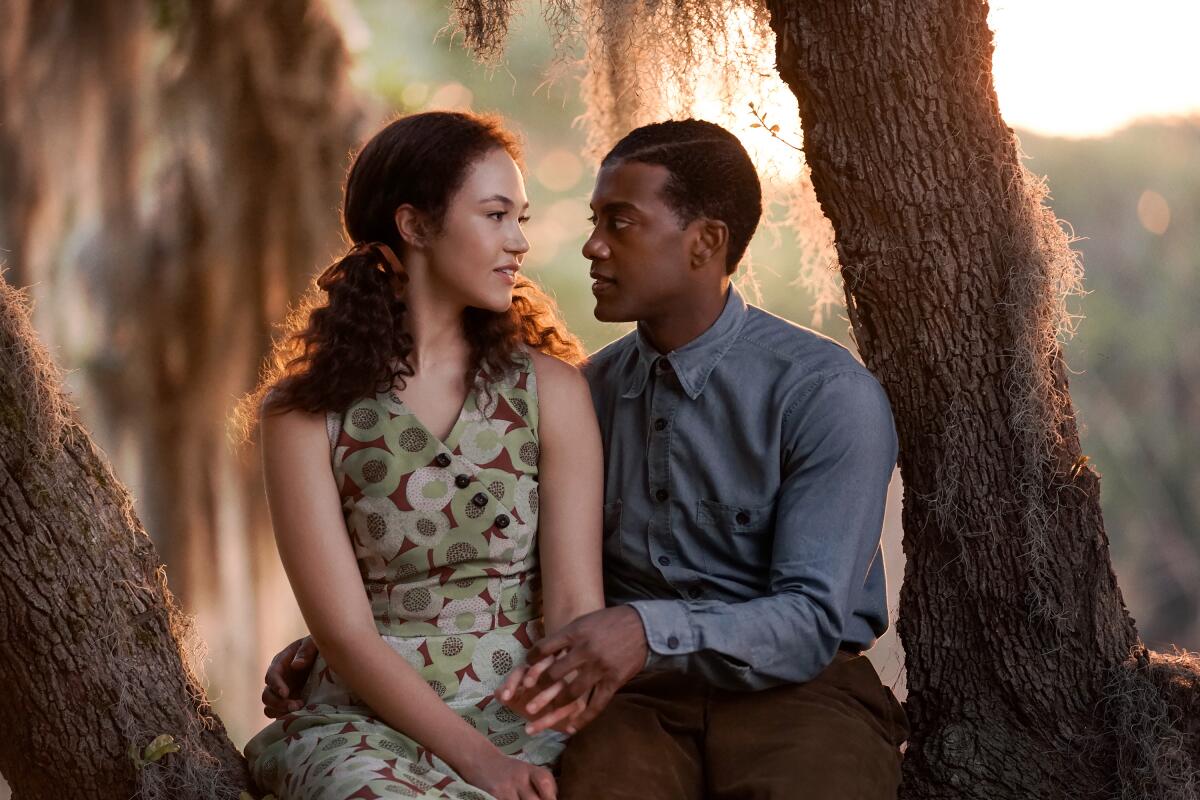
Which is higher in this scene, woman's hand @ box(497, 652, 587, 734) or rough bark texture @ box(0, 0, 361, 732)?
rough bark texture @ box(0, 0, 361, 732)

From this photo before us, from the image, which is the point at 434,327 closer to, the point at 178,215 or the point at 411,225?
the point at 411,225

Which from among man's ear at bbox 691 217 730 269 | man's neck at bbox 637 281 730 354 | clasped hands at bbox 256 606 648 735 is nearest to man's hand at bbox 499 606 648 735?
clasped hands at bbox 256 606 648 735

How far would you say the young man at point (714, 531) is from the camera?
197 cm

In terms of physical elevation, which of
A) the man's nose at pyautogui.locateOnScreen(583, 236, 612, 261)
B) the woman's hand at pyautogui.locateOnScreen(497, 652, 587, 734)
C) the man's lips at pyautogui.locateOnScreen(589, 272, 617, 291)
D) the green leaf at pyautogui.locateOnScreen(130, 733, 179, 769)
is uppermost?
the man's nose at pyautogui.locateOnScreen(583, 236, 612, 261)

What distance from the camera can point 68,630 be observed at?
2027mm

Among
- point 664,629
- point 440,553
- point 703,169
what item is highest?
point 703,169

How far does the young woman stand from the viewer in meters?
2.01

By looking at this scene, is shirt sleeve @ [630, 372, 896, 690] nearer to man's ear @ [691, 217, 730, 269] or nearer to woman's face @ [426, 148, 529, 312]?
man's ear @ [691, 217, 730, 269]

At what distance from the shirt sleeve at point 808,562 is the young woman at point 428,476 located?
22 centimetres

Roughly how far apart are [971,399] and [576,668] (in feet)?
2.88

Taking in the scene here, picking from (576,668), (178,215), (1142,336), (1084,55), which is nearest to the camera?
(576,668)

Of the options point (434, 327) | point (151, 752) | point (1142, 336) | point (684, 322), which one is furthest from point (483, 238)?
point (1142, 336)

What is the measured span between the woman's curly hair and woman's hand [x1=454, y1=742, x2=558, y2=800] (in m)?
0.58

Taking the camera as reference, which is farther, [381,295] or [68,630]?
[381,295]
